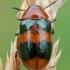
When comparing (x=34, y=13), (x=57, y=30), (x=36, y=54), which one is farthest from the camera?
(x=57, y=30)

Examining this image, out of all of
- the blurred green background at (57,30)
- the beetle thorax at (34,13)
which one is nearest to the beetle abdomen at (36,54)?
the beetle thorax at (34,13)

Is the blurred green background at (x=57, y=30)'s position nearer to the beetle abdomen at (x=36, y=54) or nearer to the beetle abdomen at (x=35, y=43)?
the beetle abdomen at (x=35, y=43)

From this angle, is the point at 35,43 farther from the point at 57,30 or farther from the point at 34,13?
the point at 57,30

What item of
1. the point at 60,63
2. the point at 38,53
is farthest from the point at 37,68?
the point at 60,63

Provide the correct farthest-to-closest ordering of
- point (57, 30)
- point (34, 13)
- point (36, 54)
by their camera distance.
→ 1. point (57, 30)
2. point (34, 13)
3. point (36, 54)

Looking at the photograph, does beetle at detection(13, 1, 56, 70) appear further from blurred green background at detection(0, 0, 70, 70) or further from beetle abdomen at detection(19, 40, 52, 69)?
blurred green background at detection(0, 0, 70, 70)

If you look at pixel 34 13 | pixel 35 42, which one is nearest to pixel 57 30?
pixel 34 13

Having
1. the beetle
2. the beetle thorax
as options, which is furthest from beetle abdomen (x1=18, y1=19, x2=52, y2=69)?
the beetle thorax
